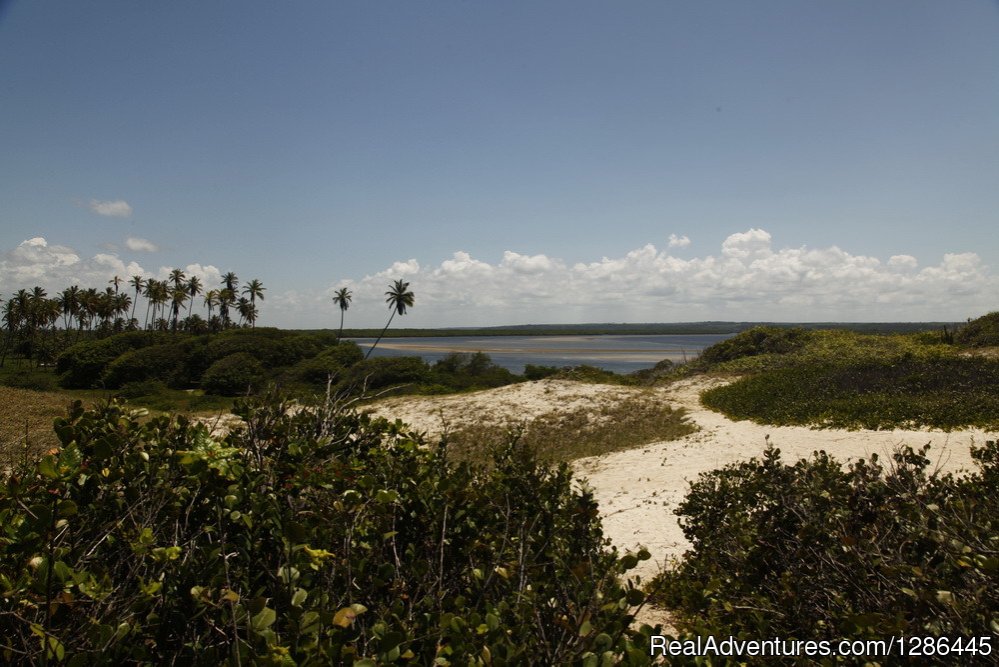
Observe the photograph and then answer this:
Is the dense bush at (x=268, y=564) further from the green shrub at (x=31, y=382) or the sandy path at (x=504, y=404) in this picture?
the green shrub at (x=31, y=382)

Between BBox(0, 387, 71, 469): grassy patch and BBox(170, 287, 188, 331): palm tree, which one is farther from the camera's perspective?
BBox(170, 287, 188, 331): palm tree

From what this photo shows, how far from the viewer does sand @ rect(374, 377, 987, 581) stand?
8.36 meters

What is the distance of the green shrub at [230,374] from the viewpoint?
36.7 meters

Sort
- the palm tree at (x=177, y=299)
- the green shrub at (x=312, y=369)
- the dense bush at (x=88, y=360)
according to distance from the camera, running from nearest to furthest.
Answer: the green shrub at (x=312, y=369)
the dense bush at (x=88, y=360)
the palm tree at (x=177, y=299)

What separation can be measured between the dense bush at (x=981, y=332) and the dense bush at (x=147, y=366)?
53335mm

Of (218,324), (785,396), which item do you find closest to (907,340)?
(785,396)

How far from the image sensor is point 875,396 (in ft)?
51.4

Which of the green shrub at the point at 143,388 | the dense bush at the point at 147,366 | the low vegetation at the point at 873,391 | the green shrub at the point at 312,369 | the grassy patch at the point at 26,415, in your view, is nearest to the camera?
the low vegetation at the point at 873,391

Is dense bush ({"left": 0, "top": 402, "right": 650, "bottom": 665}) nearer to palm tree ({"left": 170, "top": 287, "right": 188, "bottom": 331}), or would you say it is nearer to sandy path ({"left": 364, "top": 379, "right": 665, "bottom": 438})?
sandy path ({"left": 364, "top": 379, "right": 665, "bottom": 438})

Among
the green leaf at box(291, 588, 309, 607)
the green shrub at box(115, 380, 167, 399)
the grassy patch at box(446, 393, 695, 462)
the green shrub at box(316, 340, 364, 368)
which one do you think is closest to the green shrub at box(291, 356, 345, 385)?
the green shrub at box(316, 340, 364, 368)

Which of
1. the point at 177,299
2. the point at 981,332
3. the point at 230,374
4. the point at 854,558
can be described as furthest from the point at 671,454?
the point at 177,299

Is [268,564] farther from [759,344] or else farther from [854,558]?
[759,344]

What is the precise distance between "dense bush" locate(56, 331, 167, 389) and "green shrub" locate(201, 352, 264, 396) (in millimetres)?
11615

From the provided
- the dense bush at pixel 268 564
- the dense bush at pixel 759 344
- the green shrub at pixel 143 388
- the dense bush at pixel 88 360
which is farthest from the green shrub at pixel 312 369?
the dense bush at pixel 268 564
